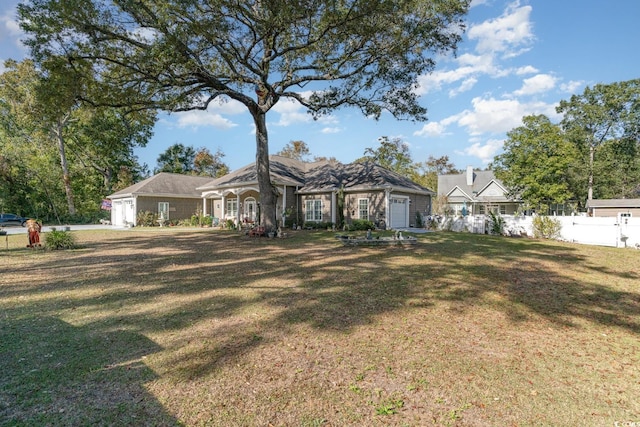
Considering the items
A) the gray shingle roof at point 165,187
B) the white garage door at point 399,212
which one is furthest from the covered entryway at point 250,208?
the white garage door at point 399,212

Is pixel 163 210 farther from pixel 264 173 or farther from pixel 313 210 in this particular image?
pixel 264 173

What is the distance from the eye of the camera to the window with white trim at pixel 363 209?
2134 cm

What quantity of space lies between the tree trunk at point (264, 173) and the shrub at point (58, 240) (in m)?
8.19

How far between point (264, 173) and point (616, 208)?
110ft

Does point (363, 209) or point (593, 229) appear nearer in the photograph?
point (593, 229)

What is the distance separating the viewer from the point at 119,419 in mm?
2742

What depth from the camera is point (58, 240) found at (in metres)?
12.7

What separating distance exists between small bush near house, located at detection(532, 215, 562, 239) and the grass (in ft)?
30.2

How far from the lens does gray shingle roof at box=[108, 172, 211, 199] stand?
92.7 ft

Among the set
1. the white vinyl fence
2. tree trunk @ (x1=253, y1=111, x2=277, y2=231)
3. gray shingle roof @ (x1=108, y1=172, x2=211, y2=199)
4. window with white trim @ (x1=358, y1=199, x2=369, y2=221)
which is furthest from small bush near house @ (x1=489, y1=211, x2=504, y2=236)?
gray shingle roof @ (x1=108, y1=172, x2=211, y2=199)

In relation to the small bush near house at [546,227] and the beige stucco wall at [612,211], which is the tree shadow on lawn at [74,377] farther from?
the beige stucco wall at [612,211]

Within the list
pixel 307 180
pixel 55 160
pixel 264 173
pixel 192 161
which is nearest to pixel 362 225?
pixel 264 173

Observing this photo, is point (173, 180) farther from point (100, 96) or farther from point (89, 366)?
point (89, 366)

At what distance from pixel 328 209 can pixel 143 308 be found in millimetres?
17484
